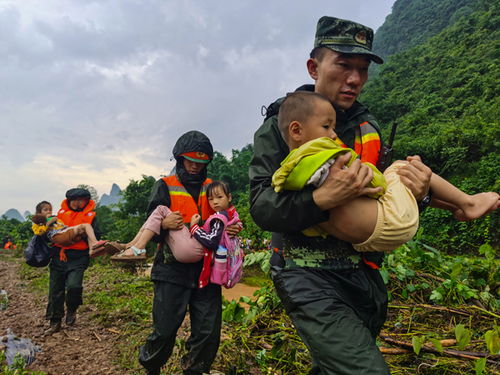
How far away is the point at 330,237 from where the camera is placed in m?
1.69

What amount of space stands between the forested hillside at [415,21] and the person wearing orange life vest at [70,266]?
6759 centimetres

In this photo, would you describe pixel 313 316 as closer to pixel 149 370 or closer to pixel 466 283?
pixel 149 370

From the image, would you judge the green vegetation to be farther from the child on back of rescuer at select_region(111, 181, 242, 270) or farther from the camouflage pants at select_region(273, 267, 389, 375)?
the child on back of rescuer at select_region(111, 181, 242, 270)

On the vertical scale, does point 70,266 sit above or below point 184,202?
below

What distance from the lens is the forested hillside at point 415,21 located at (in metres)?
62.6

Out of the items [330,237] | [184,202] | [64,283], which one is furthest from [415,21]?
[330,237]

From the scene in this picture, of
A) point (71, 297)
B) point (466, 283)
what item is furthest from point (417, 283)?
point (71, 297)

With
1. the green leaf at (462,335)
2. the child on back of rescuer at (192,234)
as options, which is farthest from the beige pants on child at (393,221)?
the child on back of rescuer at (192,234)

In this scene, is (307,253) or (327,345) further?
(307,253)

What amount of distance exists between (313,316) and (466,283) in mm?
2711

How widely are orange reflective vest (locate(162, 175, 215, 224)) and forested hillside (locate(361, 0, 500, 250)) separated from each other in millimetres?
2217

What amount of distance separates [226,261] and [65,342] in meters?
3.56

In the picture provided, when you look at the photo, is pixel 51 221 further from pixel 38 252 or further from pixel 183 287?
pixel 183 287

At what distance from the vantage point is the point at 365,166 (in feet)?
4.90
